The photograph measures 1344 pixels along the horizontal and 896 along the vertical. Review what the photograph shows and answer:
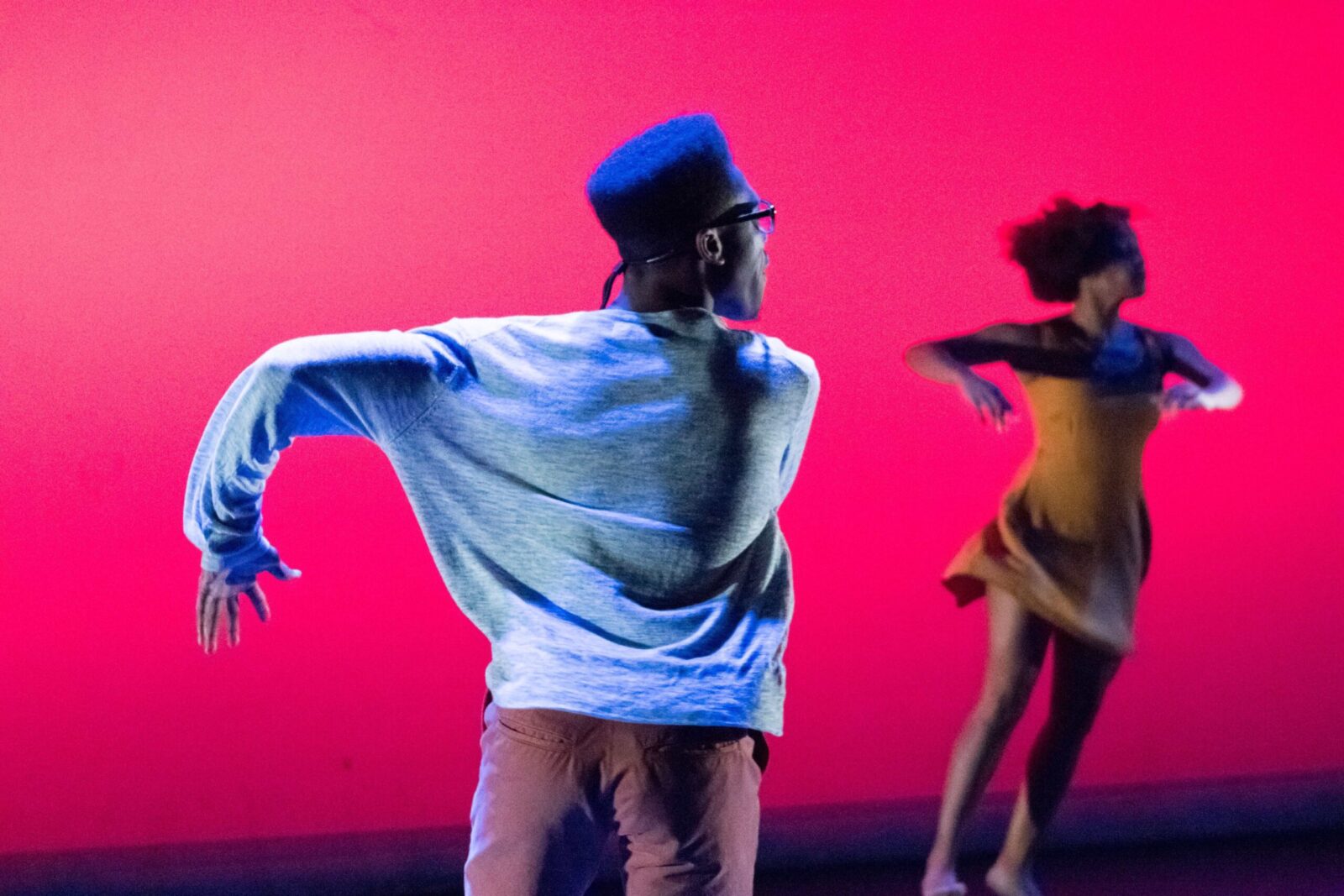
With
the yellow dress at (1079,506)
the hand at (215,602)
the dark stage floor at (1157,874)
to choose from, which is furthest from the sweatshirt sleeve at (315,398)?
the dark stage floor at (1157,874)

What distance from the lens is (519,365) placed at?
1.03 meters

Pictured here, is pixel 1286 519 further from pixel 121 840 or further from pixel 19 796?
pixel 19 796

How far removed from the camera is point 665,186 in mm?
1076

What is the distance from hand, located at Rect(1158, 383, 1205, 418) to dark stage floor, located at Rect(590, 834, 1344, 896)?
106cm

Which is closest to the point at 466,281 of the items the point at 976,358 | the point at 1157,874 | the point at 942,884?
the point at 976,358

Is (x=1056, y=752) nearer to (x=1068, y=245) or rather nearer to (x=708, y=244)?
(x=1068, y=245)

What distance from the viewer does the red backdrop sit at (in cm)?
229

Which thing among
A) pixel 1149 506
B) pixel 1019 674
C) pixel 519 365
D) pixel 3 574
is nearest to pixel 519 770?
pixel 519 365

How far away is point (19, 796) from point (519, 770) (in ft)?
5.98

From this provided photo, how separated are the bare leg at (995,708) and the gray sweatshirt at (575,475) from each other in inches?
52.1

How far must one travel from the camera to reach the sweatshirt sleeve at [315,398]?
3.25ft

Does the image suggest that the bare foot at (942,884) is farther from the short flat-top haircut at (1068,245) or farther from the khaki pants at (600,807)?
the khaki pants at (600,807)

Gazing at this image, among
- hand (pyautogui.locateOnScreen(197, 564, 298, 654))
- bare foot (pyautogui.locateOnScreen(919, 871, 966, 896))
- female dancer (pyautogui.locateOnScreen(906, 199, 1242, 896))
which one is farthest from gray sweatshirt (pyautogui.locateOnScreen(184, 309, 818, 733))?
bare foot (pyautogui.locateOnScreen(919, 871, 966, 896))

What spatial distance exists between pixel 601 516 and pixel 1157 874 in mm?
2148
